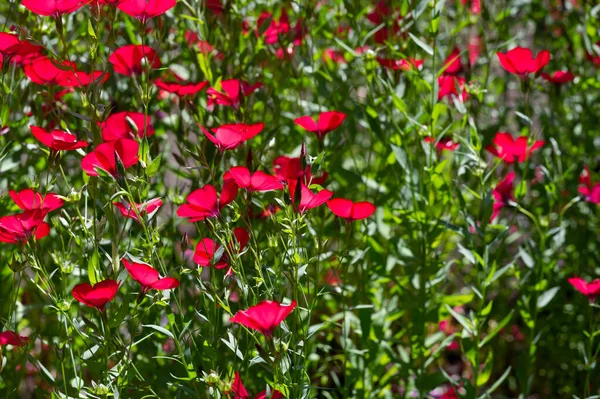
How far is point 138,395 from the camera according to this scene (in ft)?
4.29

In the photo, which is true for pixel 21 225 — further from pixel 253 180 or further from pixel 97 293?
pixel 253 180

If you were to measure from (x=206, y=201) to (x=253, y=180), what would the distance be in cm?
7

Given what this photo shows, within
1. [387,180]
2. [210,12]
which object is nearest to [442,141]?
[387,180]

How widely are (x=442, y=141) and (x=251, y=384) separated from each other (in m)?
0.65

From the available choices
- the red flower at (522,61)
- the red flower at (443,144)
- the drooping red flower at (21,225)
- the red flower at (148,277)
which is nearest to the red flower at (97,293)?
the red flower at (148,277)

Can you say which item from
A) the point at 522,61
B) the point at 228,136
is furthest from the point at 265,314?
the point at 522,61

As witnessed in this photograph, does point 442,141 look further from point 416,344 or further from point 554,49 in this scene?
point 554,49

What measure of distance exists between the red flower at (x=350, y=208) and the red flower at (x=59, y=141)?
37 centimetres

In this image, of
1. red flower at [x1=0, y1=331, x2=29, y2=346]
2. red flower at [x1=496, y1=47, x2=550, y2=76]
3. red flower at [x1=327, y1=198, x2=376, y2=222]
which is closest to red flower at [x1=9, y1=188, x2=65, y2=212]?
red flower at [x1=0, y1=331, x2=29, y2=346]

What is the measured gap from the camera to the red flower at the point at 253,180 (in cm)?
106

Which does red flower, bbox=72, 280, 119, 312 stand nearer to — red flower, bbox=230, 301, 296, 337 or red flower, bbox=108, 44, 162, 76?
red flower, bbox=230, 301, 296, 337

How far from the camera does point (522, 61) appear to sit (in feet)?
4.60

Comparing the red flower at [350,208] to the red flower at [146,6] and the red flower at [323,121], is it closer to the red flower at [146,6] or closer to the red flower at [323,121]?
the red flower at [323,121]

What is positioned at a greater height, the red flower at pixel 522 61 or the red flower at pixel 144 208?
the red flower at pixel 522 61
